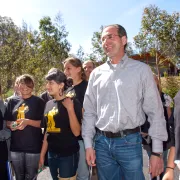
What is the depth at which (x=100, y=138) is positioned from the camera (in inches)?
92.8

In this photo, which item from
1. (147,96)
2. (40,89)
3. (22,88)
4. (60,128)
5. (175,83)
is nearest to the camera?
(147,96)

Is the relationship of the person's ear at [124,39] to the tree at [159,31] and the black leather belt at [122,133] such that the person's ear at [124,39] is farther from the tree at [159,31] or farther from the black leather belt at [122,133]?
the tree at [159,31]

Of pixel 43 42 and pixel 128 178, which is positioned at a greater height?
pixel 43 42

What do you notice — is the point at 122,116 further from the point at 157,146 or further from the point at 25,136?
the point at 25,136

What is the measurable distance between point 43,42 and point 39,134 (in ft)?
40.7

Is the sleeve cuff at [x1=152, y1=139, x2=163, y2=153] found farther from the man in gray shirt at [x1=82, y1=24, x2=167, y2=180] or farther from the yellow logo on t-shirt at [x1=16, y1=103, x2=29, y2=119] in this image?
the yellow logo on t-shirt at [x1=16, y1=103, x2=29, y2=119]

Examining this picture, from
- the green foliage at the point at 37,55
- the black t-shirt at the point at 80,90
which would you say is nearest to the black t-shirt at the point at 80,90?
the black t-shirt at the point at 80,90

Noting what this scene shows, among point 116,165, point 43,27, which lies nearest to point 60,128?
point 116,165

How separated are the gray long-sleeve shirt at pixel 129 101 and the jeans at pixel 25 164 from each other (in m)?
1.07

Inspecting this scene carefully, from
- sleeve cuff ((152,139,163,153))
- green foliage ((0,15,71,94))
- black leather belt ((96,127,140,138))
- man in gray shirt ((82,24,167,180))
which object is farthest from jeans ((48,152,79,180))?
green foliage ((0,15,71,94))

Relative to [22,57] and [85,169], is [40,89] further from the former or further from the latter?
[85,169]

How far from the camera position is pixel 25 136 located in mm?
3100

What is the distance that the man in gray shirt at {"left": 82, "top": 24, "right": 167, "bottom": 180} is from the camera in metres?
2.18

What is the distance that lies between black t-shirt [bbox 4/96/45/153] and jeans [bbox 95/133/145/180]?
1.08m
